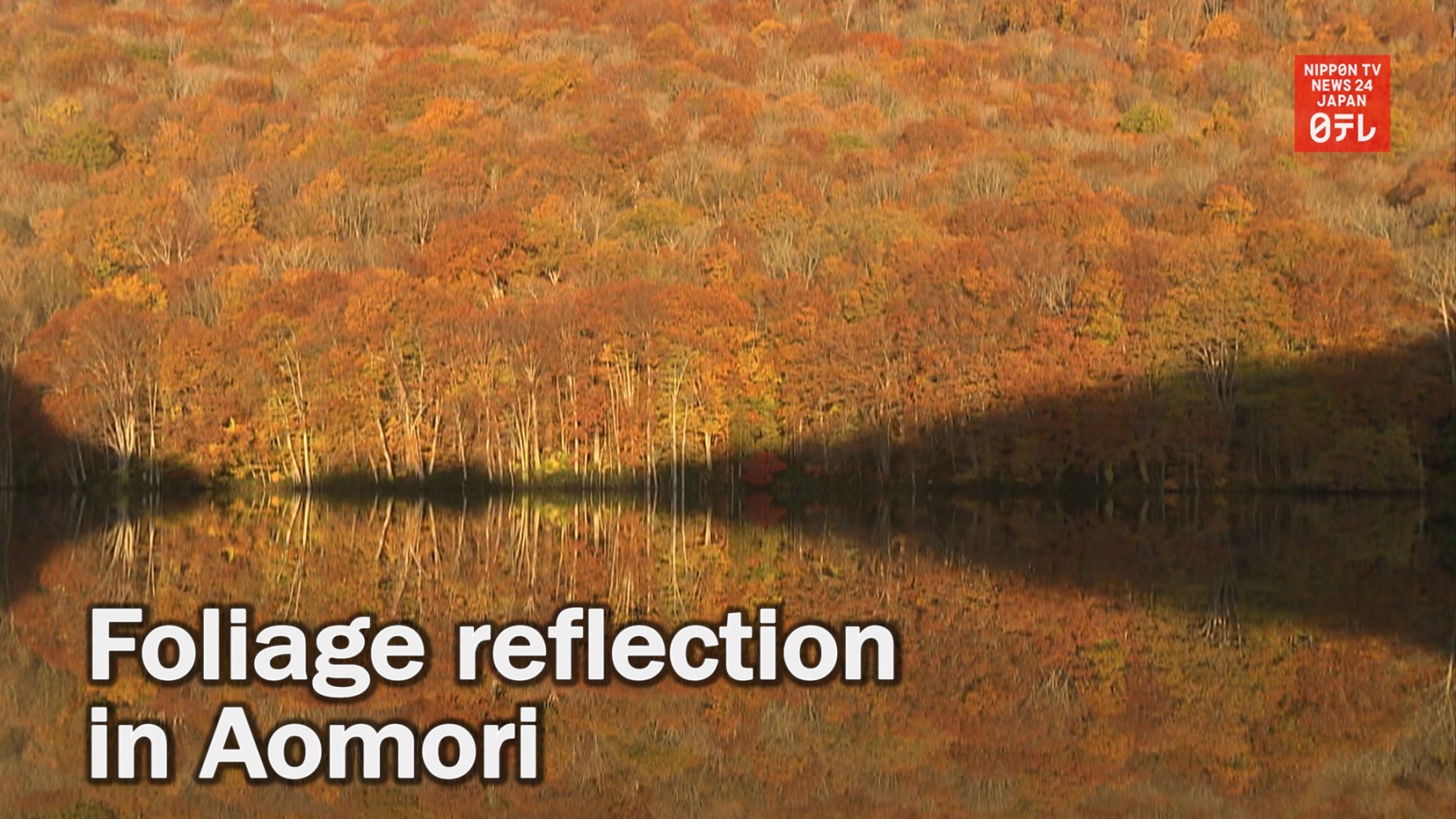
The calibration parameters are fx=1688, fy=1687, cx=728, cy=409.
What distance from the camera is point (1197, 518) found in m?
39.8

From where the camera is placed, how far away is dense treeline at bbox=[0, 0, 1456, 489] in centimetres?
5031

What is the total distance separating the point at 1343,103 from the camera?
7319 centimetres

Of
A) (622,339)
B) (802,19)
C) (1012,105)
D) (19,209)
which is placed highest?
(802,19)

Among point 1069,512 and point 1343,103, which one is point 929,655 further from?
point 1343,103

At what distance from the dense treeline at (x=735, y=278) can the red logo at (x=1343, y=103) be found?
101cm

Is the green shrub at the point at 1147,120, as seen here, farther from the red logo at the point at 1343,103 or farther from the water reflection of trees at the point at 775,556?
the water reflection of trees at the point at 775,556

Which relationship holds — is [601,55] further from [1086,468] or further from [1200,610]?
[1200,610]

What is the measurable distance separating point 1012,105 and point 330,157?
111ft

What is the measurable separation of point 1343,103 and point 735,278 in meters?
30.5

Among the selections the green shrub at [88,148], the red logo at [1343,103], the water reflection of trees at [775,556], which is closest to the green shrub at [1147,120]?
the red logo at [1343,103]

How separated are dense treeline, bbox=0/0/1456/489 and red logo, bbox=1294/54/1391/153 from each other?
3.32 ft

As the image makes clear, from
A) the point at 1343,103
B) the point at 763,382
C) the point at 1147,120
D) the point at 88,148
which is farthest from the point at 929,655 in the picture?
A: the point at 88,148

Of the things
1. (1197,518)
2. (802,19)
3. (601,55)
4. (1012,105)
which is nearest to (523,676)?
(1197,518)

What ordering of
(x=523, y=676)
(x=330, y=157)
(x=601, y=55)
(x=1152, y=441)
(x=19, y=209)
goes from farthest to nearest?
(x=601, y=55)
(x=330, y=157)
(x=19, y=209)
(x=1152, y=441)
(x=523, y=676)
